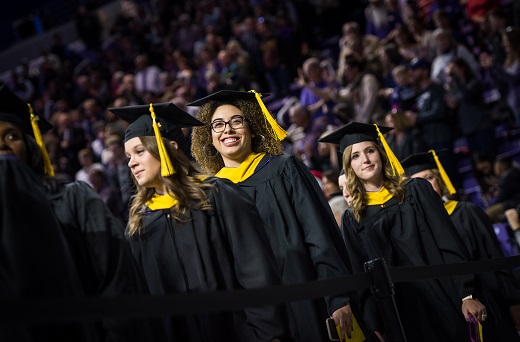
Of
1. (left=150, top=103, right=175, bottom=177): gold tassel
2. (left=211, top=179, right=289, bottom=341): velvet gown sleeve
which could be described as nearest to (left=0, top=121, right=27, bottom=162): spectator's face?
(left=150, top=103, right=175, bottom=177): gold tassel

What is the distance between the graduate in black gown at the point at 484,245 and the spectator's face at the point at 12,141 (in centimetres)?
297

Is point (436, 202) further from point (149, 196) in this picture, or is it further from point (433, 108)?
point (433, 108)

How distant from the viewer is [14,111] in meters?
2.89

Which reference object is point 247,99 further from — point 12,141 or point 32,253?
point 32,253

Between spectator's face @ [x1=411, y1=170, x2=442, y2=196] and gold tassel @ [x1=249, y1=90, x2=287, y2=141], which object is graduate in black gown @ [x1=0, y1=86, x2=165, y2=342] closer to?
gold tassel @ [x1=249, y1=90, x2=287, y2=141]

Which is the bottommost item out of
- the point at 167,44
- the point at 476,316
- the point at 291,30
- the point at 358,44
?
the point at 476,316

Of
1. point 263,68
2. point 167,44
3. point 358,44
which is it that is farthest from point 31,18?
point 358,44

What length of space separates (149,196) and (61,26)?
15.9m

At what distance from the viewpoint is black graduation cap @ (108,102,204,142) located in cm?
356

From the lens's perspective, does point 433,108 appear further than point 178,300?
Yes

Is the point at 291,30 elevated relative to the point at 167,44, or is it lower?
lower

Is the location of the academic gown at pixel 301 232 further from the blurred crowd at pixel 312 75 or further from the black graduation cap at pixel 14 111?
the blurred crowd at pixel 312 75

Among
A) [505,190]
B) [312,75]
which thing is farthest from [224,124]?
[312,75]

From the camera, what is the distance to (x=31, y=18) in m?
18.4
